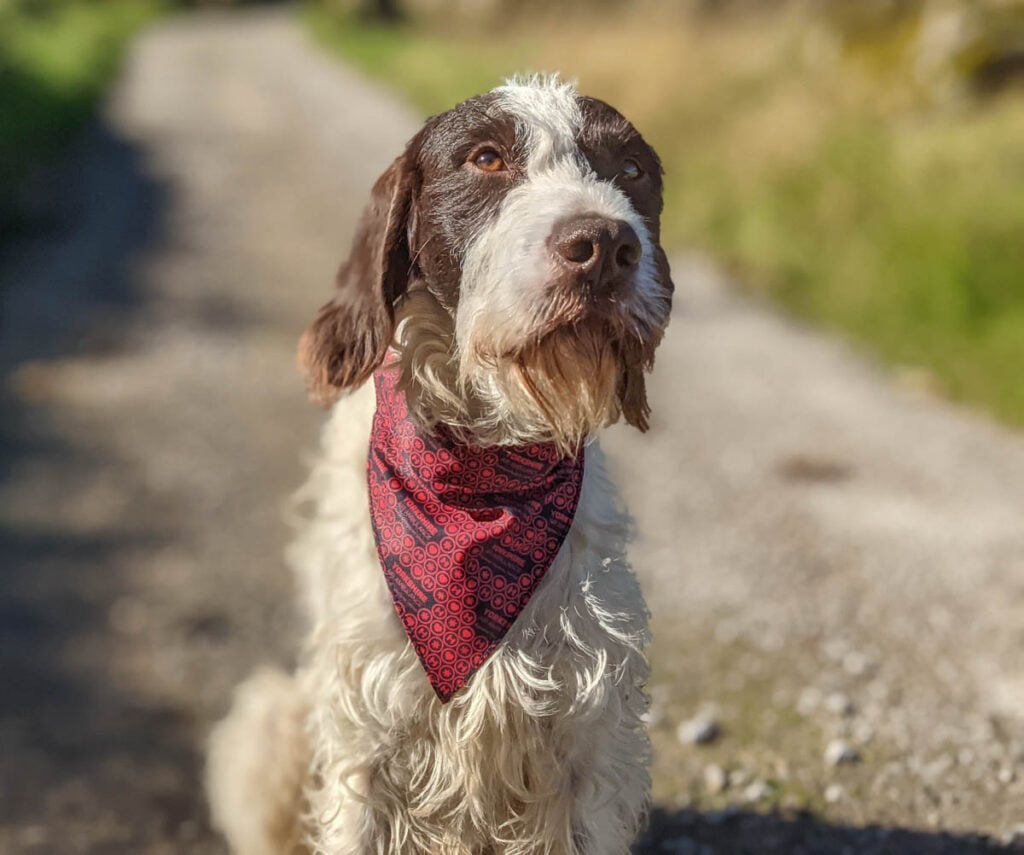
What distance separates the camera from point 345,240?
427 inches

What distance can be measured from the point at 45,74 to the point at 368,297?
14862mm

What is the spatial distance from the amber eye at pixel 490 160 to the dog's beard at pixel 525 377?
35 cm

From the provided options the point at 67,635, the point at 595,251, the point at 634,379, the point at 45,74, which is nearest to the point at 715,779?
the point at 634,379

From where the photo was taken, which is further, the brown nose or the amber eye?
the amber eye

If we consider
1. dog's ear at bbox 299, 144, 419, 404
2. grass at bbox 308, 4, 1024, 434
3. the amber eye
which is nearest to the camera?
the amber eye

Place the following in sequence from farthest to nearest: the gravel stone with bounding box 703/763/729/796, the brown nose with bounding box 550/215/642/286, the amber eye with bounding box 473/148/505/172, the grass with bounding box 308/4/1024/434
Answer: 1. the grass with bounding box 308/4/1024/434
2. the gravel stone with bounding box 703/763/729/796
3. the amber eye with bounding box 473/148/505/172
4. the brown nose with bounding box 550/215/642/286

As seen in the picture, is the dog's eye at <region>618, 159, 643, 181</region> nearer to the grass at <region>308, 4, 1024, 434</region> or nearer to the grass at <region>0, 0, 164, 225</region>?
the grass at <region>308, 4, 1024, 434</region>

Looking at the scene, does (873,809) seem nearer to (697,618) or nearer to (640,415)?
(697,618)

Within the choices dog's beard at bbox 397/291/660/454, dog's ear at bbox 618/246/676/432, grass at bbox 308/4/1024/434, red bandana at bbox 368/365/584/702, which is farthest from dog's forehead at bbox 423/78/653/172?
grass at bbox 308/4/1024/434

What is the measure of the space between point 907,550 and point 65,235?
8.59 meters

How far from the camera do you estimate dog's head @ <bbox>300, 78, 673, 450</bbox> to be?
93.2 inches

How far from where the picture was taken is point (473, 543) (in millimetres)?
2820

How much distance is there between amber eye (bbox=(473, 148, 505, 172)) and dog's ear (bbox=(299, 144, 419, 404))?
198mm

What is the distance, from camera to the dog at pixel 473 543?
2588 mm
